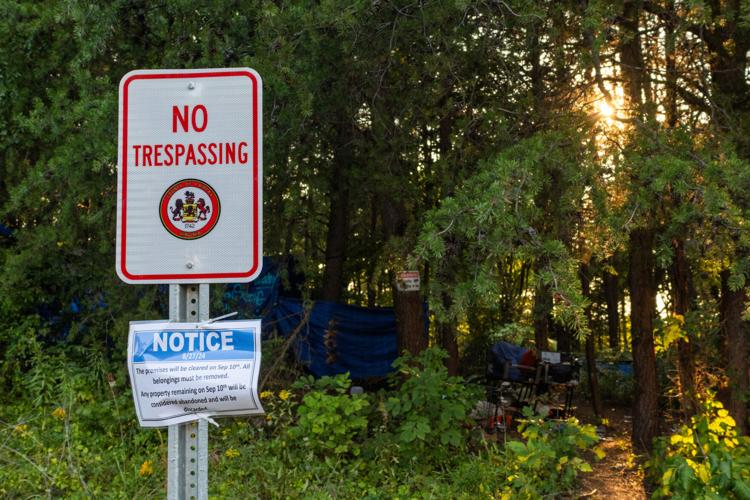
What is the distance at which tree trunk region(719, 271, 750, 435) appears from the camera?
690 cm

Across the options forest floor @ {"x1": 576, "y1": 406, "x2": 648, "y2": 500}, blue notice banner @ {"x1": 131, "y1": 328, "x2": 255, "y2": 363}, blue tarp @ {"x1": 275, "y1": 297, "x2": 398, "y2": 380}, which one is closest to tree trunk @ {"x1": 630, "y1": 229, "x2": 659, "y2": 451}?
forest floor @ {"x1": 576, "y1": 406, "x2": 648, "y2": 500}

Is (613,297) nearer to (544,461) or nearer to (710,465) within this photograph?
(544,461)

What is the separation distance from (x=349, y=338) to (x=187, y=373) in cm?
1090

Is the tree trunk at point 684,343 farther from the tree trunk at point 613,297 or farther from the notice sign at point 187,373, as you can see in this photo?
the notice sign at point 187,373

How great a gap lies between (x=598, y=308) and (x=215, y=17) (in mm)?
22615

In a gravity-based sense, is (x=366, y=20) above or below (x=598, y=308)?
above

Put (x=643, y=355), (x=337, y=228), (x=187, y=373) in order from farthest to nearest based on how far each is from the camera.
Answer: (x=337, y=228) < (x=643, y=355) < (x=187, y=373)

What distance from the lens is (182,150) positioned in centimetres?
207

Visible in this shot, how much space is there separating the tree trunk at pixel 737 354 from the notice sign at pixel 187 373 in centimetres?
613

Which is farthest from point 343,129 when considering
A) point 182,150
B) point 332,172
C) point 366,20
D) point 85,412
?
point 182,150

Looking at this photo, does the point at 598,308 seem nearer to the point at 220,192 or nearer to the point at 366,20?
the point at 366,20

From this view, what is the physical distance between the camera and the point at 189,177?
6.78 ft

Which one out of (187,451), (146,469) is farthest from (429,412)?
(187,451)

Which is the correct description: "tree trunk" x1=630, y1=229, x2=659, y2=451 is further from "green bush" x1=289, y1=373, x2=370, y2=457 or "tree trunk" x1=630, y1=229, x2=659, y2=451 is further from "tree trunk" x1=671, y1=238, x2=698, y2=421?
"green bush" x1=289, y1=373, x2=370, y2=457
